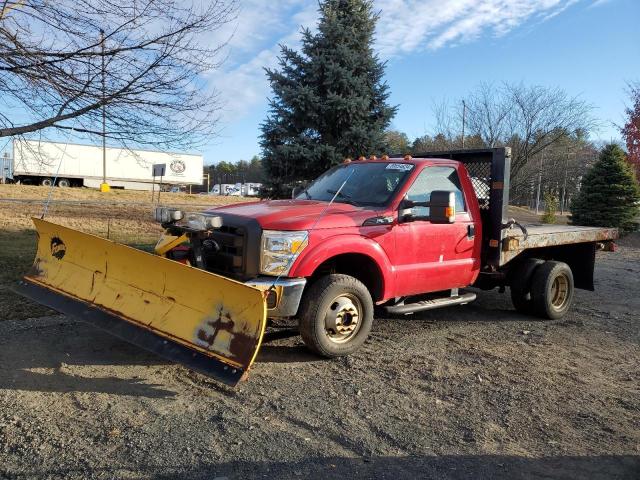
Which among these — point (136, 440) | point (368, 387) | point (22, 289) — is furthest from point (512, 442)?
point (22, 289)

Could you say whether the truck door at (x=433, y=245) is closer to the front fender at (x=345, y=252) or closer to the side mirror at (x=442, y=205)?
the front fender at (x=345, y=252)

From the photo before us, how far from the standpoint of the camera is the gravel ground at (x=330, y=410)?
3.24 meters

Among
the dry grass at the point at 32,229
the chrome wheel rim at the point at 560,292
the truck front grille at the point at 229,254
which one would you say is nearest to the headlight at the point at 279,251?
the truck front grille at the point at 229,254

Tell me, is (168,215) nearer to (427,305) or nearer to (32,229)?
(427,305)

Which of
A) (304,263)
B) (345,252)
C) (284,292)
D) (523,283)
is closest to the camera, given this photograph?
(284,292)

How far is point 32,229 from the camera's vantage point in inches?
531

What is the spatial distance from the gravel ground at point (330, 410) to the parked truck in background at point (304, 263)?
39 cm

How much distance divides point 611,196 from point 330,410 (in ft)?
71.7

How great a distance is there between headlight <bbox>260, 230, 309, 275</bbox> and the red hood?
0.28ft

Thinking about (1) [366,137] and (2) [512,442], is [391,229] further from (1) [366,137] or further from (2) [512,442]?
(1) [366,137]

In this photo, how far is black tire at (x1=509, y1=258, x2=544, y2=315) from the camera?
23.3 feet

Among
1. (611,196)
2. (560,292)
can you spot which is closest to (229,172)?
(611,196)

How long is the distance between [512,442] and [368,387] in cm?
127

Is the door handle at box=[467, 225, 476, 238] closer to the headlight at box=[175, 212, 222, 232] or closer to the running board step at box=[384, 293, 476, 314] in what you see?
the running board step at box=[384, 293, 476, 314]
